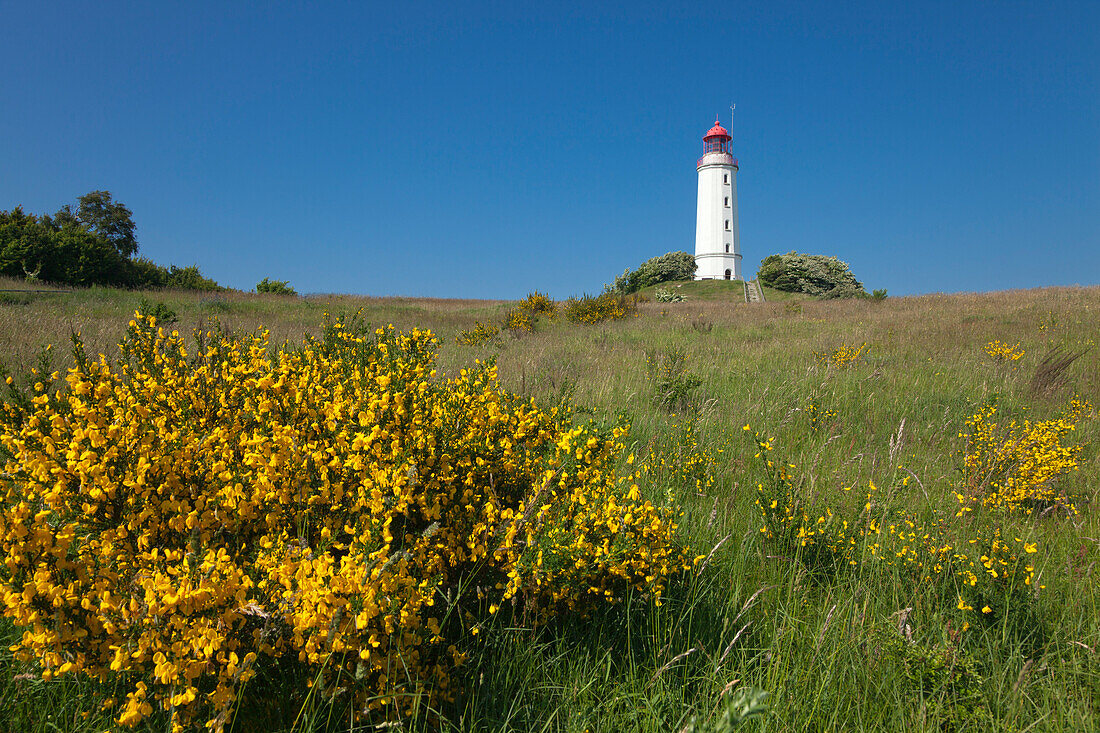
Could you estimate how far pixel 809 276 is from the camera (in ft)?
139

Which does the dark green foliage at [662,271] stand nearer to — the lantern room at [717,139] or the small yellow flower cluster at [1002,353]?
the lantern room at [717,139]

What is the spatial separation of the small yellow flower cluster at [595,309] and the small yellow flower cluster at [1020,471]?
43.6 ft

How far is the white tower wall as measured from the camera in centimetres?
5103

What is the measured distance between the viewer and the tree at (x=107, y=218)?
42.1m

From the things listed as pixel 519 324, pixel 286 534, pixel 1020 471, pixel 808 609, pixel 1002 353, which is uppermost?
pixel 519 324

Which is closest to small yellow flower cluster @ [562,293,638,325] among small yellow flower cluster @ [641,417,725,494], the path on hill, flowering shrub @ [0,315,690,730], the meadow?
the meadow

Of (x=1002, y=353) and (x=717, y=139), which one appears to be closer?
(x=1002, y=353)

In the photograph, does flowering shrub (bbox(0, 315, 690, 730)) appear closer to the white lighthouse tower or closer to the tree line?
the tree line

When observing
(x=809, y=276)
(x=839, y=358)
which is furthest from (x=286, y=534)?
(x=809, y=276)

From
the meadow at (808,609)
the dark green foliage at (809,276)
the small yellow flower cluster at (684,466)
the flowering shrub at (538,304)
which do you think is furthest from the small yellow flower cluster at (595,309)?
the dark green foliage at (809,276)

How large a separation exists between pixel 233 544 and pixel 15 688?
0.68 m

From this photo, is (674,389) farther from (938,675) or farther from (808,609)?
(938,675)

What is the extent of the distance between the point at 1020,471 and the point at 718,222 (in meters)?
51.7

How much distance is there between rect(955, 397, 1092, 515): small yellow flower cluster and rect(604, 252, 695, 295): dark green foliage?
43397mm
